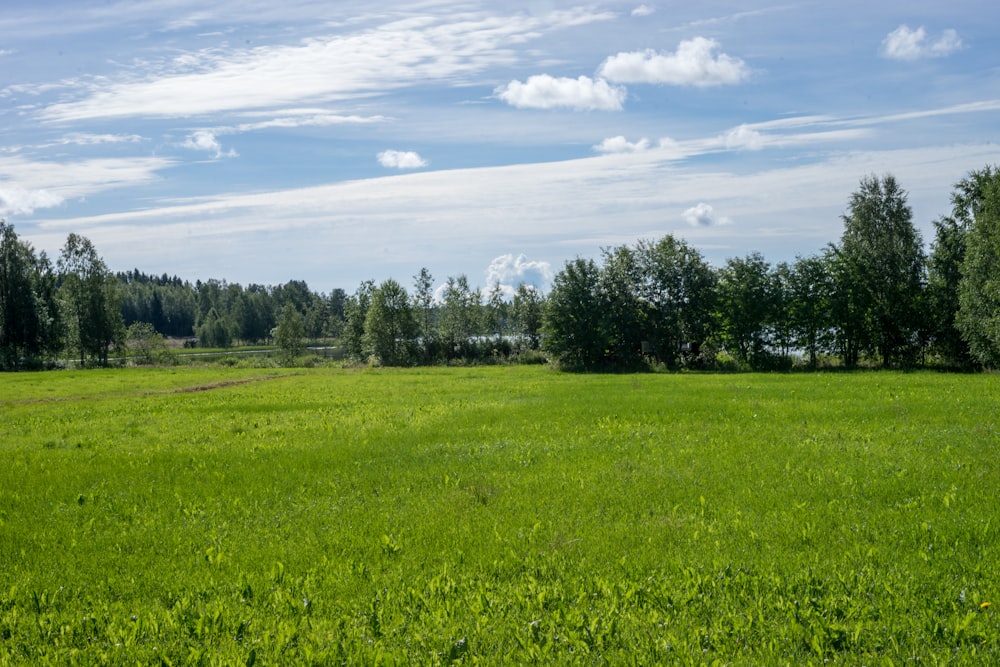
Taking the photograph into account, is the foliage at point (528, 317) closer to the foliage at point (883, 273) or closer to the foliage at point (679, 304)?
the foliage at point (679, 304)

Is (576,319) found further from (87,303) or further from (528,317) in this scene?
(87,303)

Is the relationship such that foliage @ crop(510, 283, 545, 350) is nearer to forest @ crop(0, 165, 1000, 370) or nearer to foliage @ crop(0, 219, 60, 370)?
forest @ crop(0, 165, 1000, 370)

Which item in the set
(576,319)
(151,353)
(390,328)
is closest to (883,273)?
(576,319)

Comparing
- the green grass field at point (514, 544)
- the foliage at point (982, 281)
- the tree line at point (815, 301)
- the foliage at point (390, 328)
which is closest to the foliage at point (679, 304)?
the tree line at point (815, 301)

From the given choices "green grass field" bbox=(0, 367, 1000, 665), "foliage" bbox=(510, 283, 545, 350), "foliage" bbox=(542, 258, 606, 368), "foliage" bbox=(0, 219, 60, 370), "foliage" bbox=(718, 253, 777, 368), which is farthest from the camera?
"foliage" bbox=(0, 219, 60, 370)

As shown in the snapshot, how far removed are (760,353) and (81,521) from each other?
1955 inches

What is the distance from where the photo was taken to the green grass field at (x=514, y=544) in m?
7.50

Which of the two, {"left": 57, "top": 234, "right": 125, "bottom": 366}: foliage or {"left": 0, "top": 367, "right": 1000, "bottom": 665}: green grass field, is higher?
{"left": 57, "top": 234, "right": 125, "bottom": 366}: foliage

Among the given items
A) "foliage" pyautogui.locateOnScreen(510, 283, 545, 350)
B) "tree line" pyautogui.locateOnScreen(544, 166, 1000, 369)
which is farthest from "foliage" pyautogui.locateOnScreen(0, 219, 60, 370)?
"tree line" pyautogui.locateOnScreen(544, 166, 1000, 369)

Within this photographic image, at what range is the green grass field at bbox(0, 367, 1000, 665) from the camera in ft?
24.6

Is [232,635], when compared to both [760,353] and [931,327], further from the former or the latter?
[931,327]

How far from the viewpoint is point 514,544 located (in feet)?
34.6

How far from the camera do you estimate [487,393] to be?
3431 cm

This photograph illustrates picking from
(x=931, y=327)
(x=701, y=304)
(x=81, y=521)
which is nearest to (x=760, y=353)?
(x=701, y=304)
